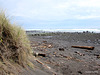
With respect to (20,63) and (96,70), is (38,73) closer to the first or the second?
(20,63)

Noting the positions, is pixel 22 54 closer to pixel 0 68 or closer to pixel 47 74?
pixel 0 68

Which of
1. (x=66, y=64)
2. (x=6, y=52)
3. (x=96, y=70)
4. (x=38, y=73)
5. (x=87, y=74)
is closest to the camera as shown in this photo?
(x=6, y=52)

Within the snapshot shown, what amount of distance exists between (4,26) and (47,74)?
6.06 feet

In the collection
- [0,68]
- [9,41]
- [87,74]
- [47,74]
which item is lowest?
[87,74]

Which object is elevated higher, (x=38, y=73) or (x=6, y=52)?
(x=6, y=52)

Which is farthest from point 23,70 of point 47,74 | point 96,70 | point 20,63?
point 96,70

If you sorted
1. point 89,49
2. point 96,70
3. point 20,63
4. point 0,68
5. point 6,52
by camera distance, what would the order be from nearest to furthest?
point 0,68
point 6,52
point 20,63
point 96,70
point 89,49

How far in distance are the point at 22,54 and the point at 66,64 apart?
2147mm

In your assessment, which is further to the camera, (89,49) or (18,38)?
(89,49)

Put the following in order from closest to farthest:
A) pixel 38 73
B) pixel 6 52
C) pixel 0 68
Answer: pixel 0 68, pixel 6 52, pixel 38 73

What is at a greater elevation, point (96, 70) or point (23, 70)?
point (23, 70)

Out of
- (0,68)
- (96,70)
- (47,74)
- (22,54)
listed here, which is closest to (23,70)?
(22,54)

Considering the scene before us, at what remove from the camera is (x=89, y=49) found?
786cm

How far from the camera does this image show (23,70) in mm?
2775
